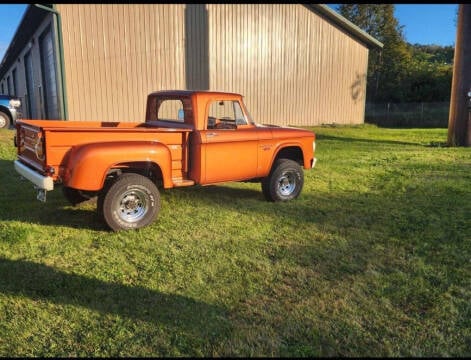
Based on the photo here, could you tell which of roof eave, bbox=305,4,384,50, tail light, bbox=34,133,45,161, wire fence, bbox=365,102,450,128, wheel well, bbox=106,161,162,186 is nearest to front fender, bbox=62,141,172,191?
wheel well, bbox=106,161,162,186

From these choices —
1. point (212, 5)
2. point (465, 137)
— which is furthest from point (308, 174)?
point (212, 5)

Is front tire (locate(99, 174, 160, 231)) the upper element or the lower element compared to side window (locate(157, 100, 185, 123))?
lower

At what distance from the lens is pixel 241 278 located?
3.81m

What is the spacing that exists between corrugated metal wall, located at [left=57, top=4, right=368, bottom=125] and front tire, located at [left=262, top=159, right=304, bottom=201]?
11.1 meters

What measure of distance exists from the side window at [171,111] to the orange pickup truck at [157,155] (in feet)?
0.05

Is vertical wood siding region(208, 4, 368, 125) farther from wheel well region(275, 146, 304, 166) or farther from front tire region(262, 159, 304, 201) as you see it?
front tire region(262, 159, 304, 201)

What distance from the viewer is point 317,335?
2932 mm

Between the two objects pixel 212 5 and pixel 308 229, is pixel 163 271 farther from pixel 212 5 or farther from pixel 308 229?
pixel 212 5

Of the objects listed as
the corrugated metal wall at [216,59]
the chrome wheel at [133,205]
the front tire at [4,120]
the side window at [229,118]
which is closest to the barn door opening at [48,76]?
the corrugated metal wall at [216,59]

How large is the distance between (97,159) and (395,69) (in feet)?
135

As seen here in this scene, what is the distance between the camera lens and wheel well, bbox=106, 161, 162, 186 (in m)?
5.04

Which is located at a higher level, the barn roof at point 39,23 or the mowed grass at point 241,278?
the barn roof at point 39,23

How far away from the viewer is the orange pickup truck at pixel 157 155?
4594 millimetres

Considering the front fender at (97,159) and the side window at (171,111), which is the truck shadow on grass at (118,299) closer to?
the front fender at (97,159)
